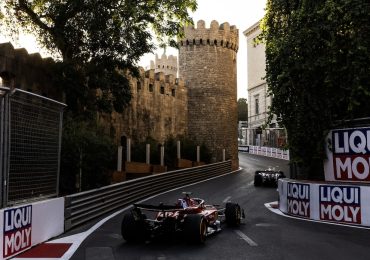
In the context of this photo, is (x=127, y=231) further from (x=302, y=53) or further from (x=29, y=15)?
(x=29, y=15)

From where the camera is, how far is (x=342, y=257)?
311 inches

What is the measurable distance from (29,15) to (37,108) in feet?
37.9

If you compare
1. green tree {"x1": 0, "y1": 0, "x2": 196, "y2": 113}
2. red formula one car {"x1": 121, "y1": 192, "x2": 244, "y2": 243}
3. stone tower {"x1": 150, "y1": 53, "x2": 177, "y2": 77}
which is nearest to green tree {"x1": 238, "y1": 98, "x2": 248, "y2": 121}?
stone tower {"x1": 150, "y1": 53, "x2": 177, "y2": 77}

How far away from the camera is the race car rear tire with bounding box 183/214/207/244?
8867 millimetres

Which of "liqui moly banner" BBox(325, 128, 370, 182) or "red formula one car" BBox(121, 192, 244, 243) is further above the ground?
"liqui moly banner" BBox(325, 128, 370, 182)

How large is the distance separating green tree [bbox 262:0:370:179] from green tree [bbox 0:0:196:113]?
6.80 m

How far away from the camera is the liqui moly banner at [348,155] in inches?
500

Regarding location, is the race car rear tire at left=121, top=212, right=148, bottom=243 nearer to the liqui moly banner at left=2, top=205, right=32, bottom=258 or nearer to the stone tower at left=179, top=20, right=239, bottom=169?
the liqui moly banner at left=2, top=205, right=32, bottom=258

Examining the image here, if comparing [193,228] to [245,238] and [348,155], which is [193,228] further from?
[348,155]

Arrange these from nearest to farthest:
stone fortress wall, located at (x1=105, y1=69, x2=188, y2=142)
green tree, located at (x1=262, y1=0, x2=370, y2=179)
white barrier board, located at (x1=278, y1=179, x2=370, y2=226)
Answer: white barrier board, located at (x1=278, y1=179, x2=370, y2=226)
green tree, located at (x1=262, y1=0, x2=370, y2=179)
stone fortress wall, located at (x1=105, y1=69, x2=188, y2=142)

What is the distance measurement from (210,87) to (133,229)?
33.3 m

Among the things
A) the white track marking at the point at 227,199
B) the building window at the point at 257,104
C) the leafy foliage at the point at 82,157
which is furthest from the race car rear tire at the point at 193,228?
the building window at the point at 257,104

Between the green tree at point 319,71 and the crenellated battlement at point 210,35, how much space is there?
2769cm

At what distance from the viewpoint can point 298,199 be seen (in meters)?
13.6
